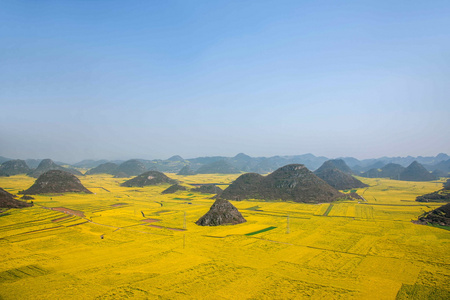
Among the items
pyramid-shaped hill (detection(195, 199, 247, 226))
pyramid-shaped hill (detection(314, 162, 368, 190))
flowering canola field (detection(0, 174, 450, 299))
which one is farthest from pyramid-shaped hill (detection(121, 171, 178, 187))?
pyramid-shaped hill (detection(195, 199, 247, 226))

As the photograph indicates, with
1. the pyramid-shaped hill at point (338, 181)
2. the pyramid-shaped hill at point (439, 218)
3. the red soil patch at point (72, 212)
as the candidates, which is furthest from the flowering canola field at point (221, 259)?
the pyramid-shaped hill at point (338, 181)

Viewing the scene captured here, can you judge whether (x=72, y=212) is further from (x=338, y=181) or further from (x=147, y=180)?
(x=338, y=181)

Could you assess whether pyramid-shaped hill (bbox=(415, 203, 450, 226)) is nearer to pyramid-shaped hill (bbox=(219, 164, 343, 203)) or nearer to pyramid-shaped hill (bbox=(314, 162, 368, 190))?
pyramid-shaped hill (bbox=(219, 164, 343, 203))

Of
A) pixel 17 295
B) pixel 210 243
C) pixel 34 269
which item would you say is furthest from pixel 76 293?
pixel 210 243

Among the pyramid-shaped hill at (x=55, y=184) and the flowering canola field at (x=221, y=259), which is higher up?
the pyramid-shaped hill at (x=55, y=184)

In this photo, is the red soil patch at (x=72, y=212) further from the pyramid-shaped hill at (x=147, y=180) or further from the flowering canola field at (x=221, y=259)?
the pyramid-shaped hill at (x=147, y=180)

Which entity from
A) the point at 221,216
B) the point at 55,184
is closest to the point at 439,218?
the point at 221,216

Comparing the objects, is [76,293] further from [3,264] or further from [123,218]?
[123,218]
